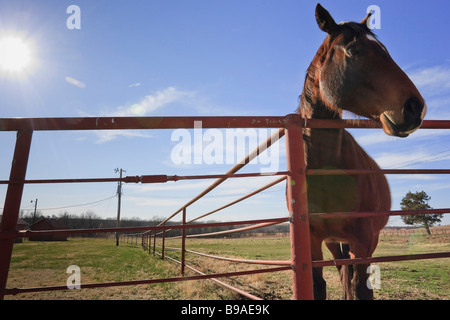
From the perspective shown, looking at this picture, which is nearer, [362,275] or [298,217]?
[298,217]

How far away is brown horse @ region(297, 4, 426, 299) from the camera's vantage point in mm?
1676

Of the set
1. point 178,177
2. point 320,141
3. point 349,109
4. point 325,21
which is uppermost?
point 325,21

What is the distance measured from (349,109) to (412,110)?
1.62 ft

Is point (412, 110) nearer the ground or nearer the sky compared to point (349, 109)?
nearer the ground

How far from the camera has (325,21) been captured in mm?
2275

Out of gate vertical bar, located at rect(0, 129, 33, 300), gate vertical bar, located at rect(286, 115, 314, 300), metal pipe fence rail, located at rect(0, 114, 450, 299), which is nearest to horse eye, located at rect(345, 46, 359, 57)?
metal pipe fence rail, located at rect(0, 114, 450, 299)

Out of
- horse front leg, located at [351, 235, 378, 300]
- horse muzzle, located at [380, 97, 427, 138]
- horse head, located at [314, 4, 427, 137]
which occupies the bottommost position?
horse front leg, located at [351, 235, 378, 300]

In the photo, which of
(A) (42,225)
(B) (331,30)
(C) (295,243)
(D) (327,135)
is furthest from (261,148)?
(A) (42,225)

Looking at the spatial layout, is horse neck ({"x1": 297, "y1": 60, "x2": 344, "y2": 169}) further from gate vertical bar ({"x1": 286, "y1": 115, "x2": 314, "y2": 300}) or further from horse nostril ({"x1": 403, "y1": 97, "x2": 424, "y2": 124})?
gate vertical bar ({"x1": 286, "y1": 115, "x2": 314, "y2": 300})

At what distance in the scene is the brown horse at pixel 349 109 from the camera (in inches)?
66.0

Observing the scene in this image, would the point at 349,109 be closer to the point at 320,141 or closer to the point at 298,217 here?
the point at 320,141

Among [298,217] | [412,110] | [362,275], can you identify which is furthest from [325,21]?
[362,275]

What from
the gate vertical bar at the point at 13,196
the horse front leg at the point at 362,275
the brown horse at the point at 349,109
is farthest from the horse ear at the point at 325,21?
the gate vertical bar at the point at 13,196
